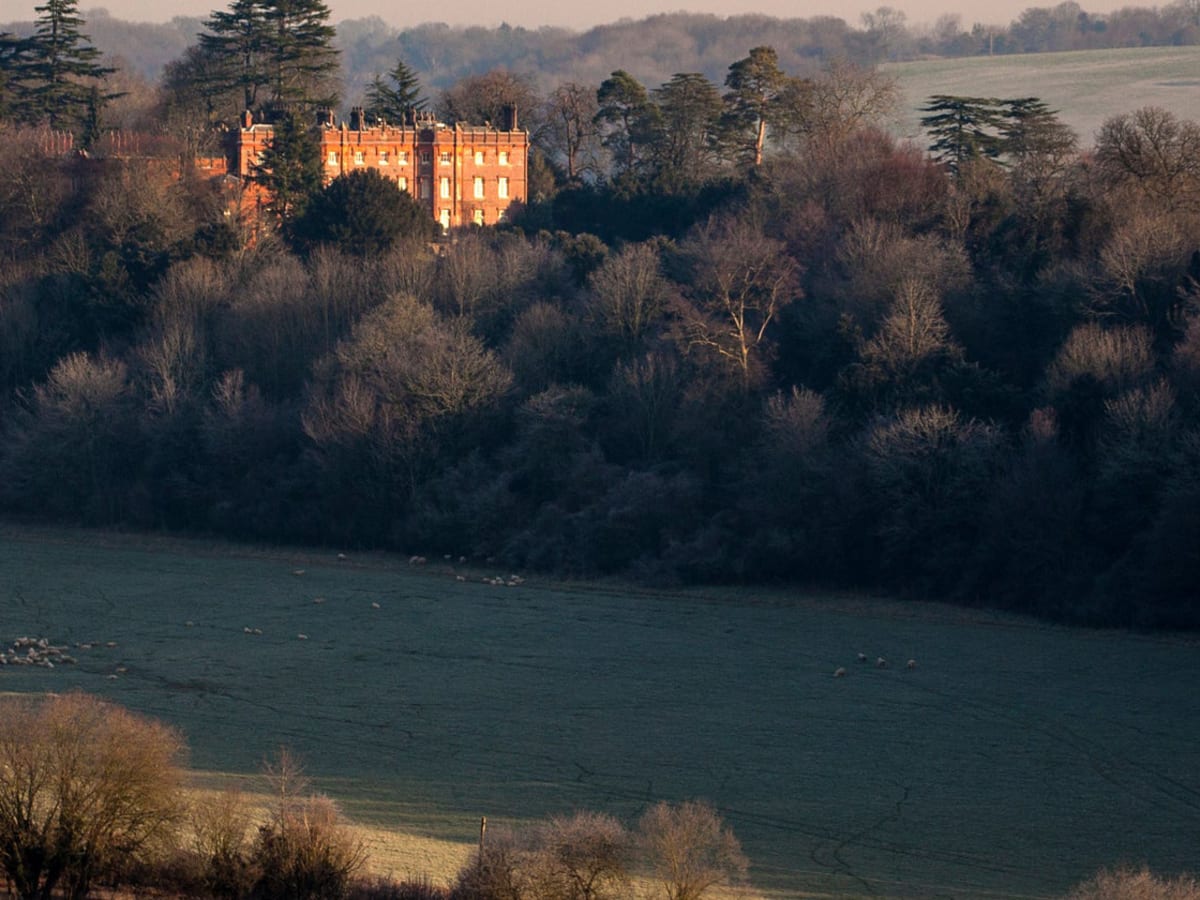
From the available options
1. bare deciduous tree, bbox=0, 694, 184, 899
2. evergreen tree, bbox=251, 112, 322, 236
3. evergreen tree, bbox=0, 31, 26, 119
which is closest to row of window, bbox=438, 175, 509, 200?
evergreen tree, bbox=251, 112, 322, 236

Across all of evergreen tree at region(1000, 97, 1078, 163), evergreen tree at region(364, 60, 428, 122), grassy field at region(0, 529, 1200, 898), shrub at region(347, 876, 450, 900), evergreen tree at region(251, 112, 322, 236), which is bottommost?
grassy field at region(0, 529, 1200, 898)

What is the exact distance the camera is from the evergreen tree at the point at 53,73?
226 feet

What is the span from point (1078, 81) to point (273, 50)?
38.0m

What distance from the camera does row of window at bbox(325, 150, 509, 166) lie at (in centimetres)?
6737

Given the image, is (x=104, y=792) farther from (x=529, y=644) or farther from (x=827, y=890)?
(x=529, y=644)

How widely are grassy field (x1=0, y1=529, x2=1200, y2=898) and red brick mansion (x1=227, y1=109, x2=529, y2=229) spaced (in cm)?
3279

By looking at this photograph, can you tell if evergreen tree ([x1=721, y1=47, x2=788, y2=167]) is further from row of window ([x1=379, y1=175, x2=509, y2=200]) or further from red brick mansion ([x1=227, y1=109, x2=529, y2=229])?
row of window ([x1=379, y1=175, x2=509, y2=200])

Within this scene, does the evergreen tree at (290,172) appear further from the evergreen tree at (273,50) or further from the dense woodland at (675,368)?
the evergreen tree at (273,50)

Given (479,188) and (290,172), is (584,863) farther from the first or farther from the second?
(479,188)

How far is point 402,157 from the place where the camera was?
69.1 meters

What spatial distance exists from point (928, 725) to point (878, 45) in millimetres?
112812

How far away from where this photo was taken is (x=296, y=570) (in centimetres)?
3806

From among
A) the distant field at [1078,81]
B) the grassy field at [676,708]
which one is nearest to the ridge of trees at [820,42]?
the distant field at [1078,81]

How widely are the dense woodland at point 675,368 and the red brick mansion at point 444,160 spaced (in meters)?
8.47
